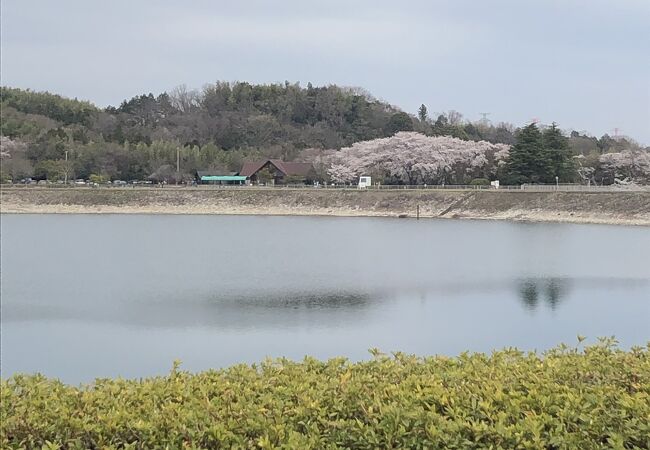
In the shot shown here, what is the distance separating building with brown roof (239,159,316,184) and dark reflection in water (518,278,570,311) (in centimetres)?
4255

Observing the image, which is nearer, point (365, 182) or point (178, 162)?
point (365, 182)

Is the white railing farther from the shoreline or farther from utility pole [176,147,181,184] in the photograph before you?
utility pole [176,147,181,184]

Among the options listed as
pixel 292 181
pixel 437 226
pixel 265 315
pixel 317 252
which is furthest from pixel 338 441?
pixel 292 181

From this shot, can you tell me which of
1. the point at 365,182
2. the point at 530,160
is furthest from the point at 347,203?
the point at 530,160

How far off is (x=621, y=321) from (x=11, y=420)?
11.5 metres

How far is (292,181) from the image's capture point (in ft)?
194

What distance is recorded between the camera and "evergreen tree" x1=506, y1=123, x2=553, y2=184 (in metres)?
47.7

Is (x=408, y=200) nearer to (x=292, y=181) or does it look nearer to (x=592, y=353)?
(x=292, y=181)

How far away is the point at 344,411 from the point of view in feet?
10.4

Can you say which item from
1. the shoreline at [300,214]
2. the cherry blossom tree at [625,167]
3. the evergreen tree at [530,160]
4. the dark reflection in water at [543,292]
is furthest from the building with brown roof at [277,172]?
the dark reflection in water at [543,292]

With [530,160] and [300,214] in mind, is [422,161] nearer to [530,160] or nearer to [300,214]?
[530,160]

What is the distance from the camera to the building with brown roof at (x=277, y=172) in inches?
2360

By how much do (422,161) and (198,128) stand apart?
28940 mm

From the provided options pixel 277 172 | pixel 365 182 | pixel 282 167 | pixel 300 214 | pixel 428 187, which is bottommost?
pixel 300 214
